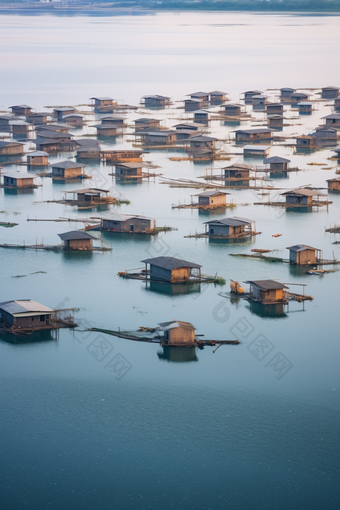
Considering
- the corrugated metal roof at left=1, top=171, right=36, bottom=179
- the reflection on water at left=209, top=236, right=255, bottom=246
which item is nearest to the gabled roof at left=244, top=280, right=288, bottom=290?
the reflection on water at left=209, top=236, right=255, bottom=246

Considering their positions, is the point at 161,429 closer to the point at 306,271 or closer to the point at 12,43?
the point at 306,271

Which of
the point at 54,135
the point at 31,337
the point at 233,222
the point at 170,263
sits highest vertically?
the point at 54,135

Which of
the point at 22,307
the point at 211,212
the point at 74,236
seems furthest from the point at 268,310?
the point at 211,212

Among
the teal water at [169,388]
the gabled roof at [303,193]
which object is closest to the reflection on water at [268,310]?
the teal water at [169,388]

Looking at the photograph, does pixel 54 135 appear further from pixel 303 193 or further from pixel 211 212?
pixel 303 193

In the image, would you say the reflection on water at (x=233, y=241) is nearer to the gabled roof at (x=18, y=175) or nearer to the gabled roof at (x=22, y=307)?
the gabled roof at (x=22, y=307)

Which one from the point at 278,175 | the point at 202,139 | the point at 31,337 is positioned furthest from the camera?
the point at 202,139
